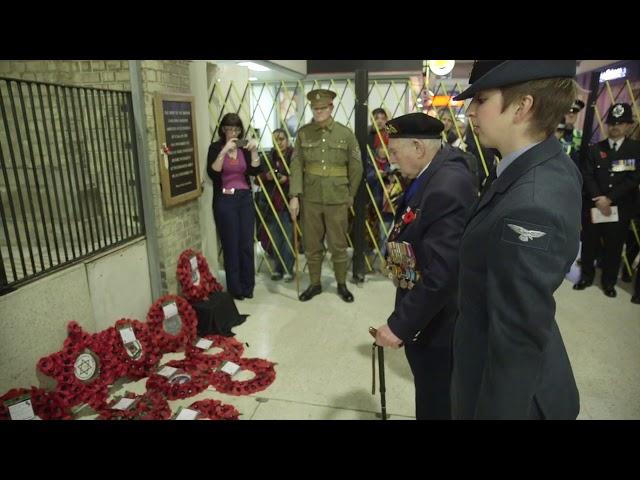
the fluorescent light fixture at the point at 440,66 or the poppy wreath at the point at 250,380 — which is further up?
the fluorescent light fixture at the point at 440,66

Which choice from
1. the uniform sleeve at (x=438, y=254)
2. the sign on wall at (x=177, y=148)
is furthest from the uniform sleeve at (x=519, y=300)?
the sign on wall at (x=177, y=148)

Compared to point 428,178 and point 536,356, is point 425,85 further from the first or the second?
point 536,356

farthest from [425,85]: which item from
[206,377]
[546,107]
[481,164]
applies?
[546,107]

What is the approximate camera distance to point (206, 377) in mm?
2535

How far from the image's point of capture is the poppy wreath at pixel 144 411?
2152 millimetres

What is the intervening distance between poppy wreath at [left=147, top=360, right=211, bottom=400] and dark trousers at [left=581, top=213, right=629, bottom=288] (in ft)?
10.9

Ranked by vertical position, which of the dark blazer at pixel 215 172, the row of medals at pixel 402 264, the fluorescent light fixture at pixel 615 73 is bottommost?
the row of medals at pixel 402 264

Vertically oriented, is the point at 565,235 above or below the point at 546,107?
below

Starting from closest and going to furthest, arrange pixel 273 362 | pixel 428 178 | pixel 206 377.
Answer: pixel 428 178
pixel 206 377
pixel 273 362

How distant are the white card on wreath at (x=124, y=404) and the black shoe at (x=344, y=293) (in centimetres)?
187

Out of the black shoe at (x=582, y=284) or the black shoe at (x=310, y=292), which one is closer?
the black shoe at (x=310, y=292)

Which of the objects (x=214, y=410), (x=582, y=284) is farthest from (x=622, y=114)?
(x=214, y=410)

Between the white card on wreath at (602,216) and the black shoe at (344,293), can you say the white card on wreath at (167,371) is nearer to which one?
the black shoe at (344,293)

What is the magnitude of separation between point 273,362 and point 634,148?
11.2 ft
